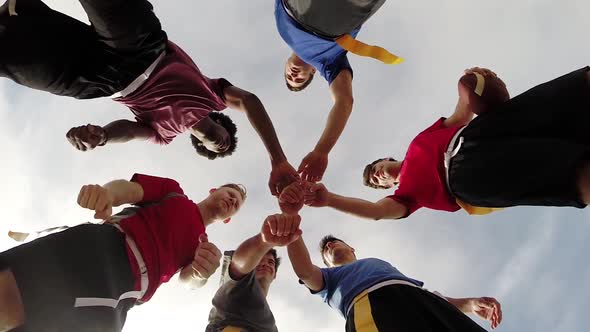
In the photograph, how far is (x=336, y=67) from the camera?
2.67 meters

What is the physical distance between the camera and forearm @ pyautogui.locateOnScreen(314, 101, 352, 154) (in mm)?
2459

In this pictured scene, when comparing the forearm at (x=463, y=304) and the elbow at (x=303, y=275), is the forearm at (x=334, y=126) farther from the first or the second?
the forearm at (x=463, y=304)

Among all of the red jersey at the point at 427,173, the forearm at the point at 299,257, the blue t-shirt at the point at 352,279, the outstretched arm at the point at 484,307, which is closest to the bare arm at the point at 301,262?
the forearm at the point at 299,257

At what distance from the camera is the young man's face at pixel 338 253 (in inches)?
138

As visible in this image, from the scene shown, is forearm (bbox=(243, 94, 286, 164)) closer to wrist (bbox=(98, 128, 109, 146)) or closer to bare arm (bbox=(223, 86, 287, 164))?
bare arm (bbox=(223, 86, 287, 164))

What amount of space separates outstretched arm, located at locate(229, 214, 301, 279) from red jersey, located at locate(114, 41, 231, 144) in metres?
0.88

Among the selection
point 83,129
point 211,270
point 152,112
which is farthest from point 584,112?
point 83,129

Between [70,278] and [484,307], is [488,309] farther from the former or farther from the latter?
[70,278]

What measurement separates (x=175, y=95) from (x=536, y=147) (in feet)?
6.30

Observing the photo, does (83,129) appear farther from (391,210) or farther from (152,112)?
(391,210)

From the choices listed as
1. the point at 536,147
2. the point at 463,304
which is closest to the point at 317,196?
the point at 536,147

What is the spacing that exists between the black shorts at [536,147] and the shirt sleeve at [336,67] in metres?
1.05

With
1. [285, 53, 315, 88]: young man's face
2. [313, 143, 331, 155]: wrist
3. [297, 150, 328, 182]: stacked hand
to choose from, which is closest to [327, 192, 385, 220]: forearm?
[297, 150, 328, 182]: stacked hand

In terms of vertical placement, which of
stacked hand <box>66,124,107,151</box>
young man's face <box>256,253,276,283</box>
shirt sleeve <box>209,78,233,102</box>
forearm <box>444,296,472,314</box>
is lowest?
forearm <box>444,296,472,314</box>
